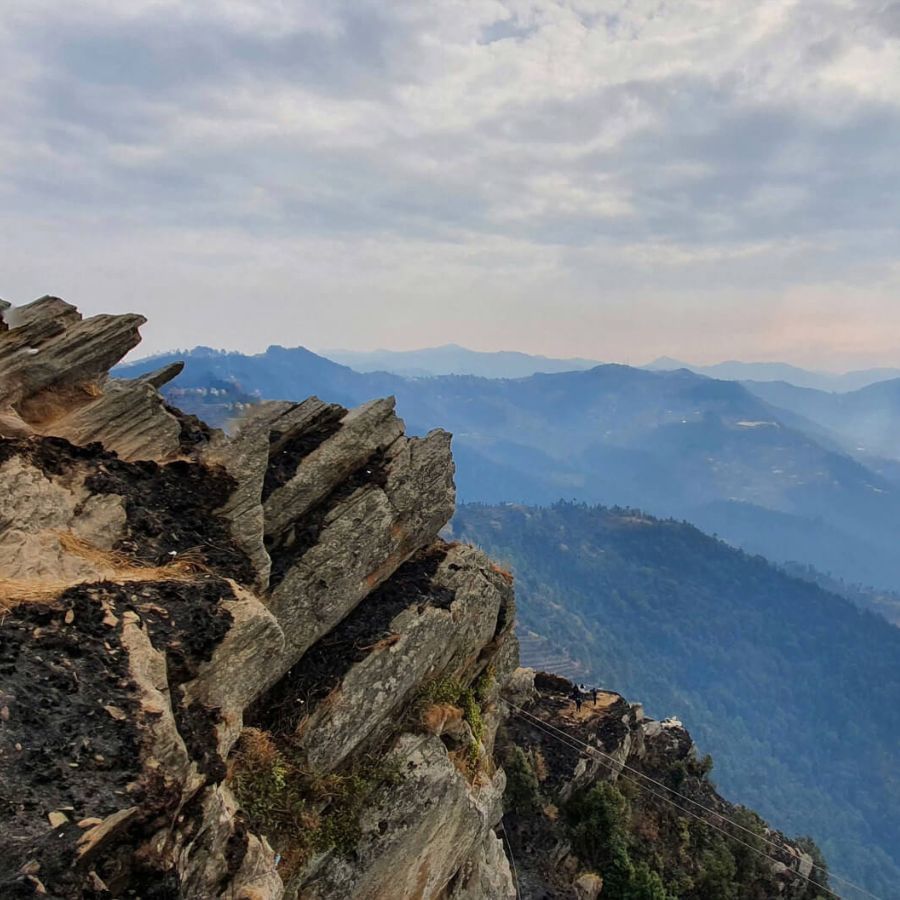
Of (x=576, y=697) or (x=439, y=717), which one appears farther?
(x=576, y=697)

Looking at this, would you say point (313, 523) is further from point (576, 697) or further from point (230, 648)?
point (576, 697)

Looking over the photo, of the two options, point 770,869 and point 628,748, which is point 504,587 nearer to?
point 628,748

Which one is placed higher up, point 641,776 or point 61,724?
point 61,724

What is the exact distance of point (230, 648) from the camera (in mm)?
11086

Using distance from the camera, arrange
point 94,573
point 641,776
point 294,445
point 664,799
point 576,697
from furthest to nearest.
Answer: point 576,697 → point 641,776 → point 664,799 → point 294,445 → point 94,573

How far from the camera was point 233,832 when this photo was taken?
9.80m

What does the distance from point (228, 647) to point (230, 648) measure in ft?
0.13

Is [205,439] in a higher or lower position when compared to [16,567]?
higher

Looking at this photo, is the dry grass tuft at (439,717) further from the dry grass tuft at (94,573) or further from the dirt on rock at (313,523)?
the dry grass tuft at (94,573)

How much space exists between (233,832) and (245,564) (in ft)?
17.1

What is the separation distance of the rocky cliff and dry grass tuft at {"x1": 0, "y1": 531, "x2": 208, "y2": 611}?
56 millimetres

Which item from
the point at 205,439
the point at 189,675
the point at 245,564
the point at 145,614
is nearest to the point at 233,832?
the point at 189,675

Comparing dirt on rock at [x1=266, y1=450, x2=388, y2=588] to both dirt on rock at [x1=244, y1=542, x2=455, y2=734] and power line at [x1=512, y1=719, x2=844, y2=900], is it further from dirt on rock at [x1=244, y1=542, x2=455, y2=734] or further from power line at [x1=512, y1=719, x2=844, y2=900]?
power line at [x1=512, y1=719, x2=844, y2=900]

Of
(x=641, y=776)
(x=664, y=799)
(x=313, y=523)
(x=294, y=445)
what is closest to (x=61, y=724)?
(x=313, y=523)
